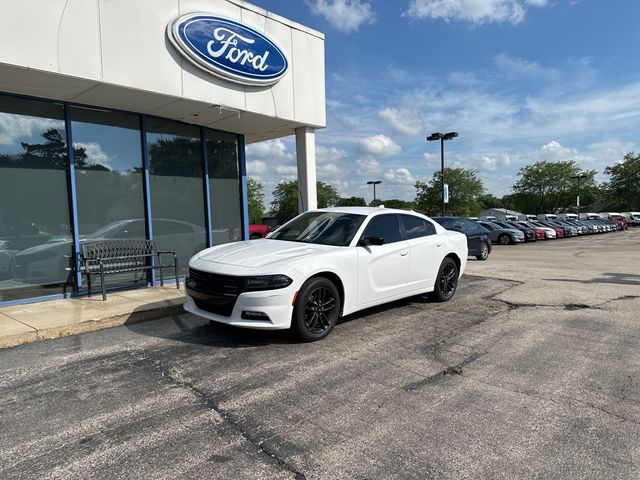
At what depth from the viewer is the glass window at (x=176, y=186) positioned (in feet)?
30.1

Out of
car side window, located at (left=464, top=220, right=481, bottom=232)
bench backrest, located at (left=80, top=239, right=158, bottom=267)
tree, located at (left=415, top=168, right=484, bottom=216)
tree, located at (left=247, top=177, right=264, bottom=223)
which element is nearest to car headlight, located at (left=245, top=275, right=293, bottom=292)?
bench backrest, located at (left=80, top=239, right=158, bottom=267)

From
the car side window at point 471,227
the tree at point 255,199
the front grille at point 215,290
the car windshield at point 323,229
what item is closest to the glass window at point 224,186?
the car windshield at point 323,229

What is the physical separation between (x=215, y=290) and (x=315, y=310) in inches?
45.6

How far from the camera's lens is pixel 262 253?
5.41 m

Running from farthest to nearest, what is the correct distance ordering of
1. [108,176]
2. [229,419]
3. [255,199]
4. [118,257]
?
[255,199]
[108,176]
[118,257]
[229,419]

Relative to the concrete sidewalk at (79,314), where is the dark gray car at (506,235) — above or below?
below

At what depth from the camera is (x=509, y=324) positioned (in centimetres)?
608

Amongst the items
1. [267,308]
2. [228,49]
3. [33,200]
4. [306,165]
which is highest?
[228,49]

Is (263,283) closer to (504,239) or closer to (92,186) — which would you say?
(92,186)

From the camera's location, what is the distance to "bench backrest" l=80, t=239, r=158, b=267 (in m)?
7.89

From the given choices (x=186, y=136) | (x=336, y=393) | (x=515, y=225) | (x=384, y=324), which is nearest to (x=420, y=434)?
(x=336, y=393)

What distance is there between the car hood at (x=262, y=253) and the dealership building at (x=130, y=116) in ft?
11.2

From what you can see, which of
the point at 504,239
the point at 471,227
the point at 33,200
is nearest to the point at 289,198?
the point at 504,239

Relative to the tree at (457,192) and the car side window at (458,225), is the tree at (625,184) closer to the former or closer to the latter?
the tree at (457,192)
